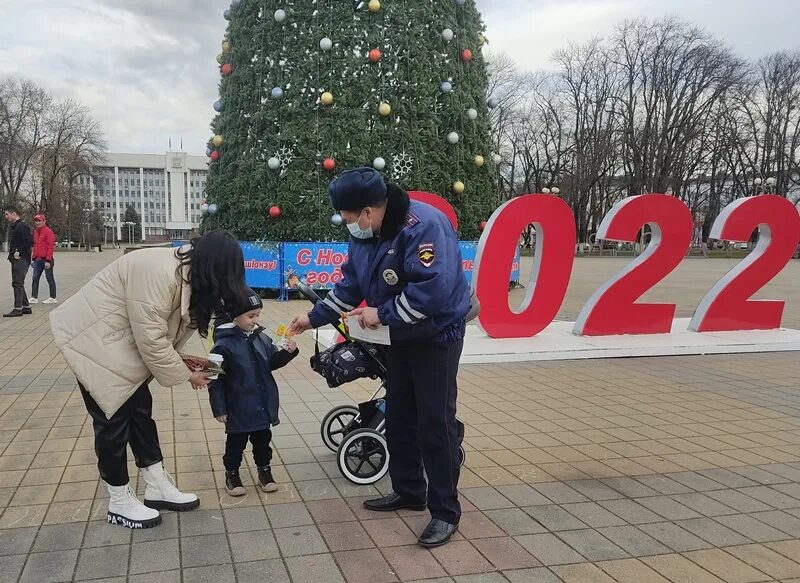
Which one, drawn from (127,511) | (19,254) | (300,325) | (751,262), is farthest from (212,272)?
(19,254)

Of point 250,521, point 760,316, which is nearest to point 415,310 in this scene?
point 250,521

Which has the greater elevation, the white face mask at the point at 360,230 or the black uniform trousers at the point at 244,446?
the white face mask at the point at 360,230

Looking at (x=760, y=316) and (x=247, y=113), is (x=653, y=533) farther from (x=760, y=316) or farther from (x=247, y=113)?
(x=247, y=113)

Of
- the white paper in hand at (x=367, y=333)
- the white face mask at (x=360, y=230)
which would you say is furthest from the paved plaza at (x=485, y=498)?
the white face mask at (x=360, y=230)

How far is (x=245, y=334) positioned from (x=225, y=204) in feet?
37.2

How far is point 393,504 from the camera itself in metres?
3.54

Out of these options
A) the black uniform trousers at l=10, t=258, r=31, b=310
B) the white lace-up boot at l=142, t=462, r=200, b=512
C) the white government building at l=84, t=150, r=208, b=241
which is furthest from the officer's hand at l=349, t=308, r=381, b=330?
the white government building at l=84, t=150, r=208, b=241

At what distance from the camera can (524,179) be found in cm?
5459

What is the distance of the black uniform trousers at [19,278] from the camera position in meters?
10.8

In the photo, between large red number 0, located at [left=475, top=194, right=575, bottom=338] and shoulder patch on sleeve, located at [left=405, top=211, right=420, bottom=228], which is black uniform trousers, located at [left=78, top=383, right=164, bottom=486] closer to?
shoulder patch on sleeve, located at [left=405, top=211, right=420, bottom=228]

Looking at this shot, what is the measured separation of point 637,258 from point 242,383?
6.86 meters

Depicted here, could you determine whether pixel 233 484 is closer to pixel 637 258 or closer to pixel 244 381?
pixel 244 381

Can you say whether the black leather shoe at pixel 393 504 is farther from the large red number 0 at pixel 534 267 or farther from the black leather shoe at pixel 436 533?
the large red number 0 at pixel 534 267

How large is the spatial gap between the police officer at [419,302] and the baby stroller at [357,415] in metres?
0.32
